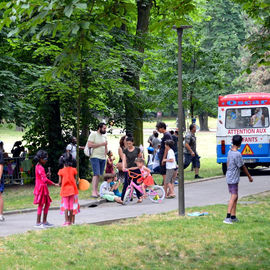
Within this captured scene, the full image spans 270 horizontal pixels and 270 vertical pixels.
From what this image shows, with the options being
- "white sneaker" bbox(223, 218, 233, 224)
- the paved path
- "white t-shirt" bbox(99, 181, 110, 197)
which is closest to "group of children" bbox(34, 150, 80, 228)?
the paved path

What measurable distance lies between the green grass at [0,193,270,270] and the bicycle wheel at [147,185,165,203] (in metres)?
3.80

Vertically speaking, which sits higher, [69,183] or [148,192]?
[69,183]

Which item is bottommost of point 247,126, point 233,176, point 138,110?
point 233,176

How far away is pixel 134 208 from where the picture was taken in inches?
559

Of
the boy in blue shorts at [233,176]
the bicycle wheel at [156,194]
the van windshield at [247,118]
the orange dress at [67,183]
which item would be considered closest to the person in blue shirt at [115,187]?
the bicycle wheel at [156,194]

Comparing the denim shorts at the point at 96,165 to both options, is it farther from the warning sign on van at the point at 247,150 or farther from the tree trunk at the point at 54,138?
the warning sign on van at the point at 247,150

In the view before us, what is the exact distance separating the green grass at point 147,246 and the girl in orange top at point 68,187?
663 mm

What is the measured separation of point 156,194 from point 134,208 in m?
1.23

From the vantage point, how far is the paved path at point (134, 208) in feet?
39.6

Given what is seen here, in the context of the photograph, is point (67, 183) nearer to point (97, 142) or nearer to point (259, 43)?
point (259, 43)

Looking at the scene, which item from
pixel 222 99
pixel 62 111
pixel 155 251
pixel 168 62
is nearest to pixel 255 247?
pixel 155 251

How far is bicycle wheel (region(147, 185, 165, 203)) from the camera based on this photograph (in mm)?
15234

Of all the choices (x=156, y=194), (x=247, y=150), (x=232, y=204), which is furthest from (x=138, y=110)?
(x=232, y=204)

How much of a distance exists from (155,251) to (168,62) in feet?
70.2
